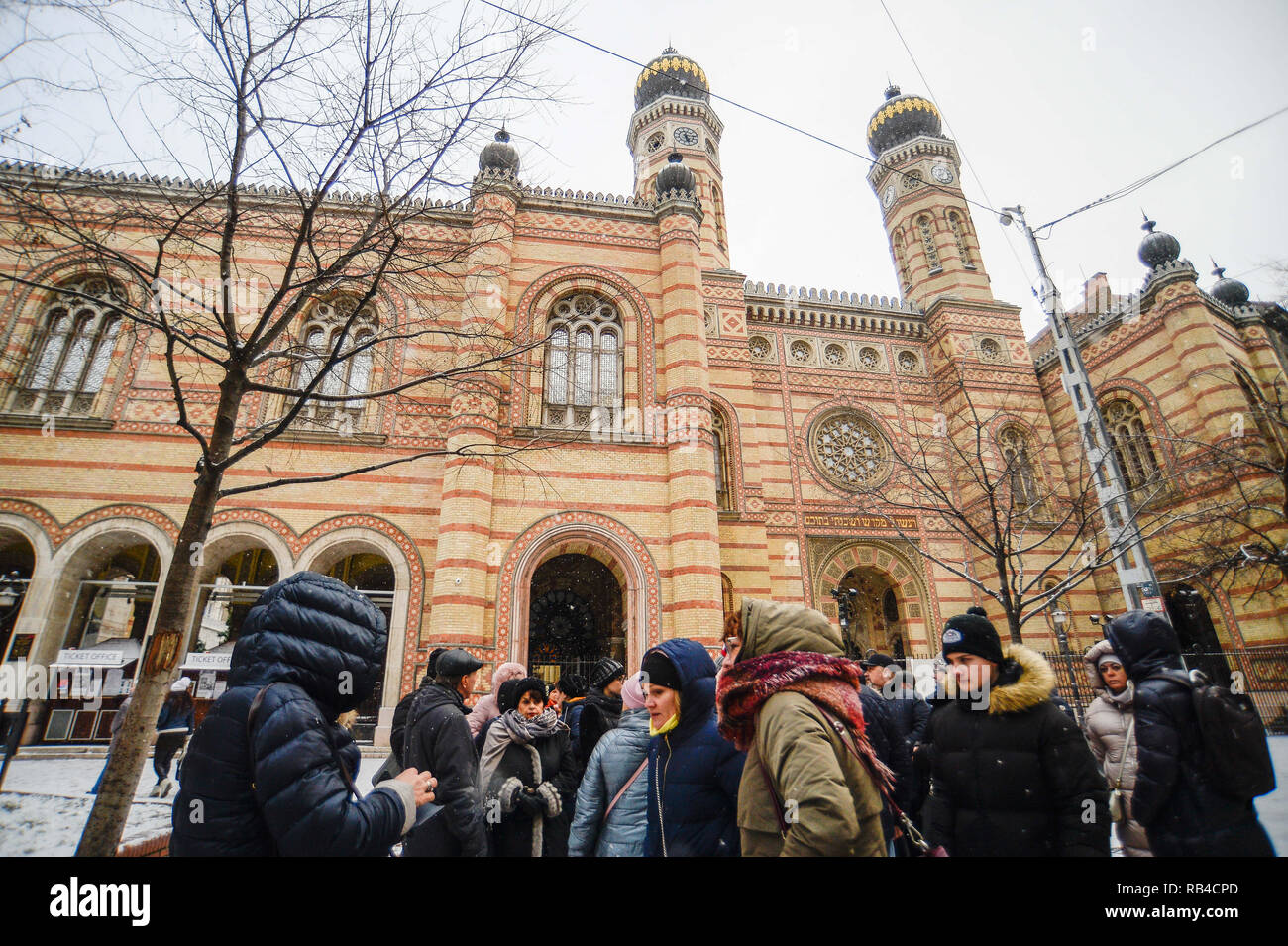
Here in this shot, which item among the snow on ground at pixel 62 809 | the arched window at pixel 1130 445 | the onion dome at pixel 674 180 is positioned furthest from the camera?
the arched window at pixel 1130 445

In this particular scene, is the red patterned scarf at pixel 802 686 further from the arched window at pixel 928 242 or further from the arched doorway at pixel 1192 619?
the arched window at pixel 928 242

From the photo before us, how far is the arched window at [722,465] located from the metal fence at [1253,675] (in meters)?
7.95

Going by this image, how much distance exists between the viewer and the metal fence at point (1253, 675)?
11469 mm

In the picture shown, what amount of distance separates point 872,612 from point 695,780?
16814 mm

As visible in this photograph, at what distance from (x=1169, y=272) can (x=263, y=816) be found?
21844 millimetres

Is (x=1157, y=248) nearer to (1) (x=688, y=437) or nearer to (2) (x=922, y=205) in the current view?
(2) (x=922, y=205)

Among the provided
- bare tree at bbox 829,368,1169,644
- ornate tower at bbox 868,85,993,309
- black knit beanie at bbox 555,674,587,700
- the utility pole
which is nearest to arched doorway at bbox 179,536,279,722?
black knit beanie at bbox 555,674,587,700

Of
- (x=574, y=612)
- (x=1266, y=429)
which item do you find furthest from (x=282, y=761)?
(x=1266, y=429)

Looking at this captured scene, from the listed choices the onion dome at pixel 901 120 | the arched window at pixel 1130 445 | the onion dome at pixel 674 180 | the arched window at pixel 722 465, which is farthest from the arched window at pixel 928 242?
the onion dome at pixel 674 180

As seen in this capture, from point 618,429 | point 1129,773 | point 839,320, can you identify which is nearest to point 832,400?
point 839,320

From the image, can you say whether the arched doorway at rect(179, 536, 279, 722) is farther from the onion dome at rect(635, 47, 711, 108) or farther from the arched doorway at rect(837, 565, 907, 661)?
the onion dome at rect(635, 47, 711, 108)

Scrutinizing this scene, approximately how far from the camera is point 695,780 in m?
2.34

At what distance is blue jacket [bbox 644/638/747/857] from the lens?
231 cm
